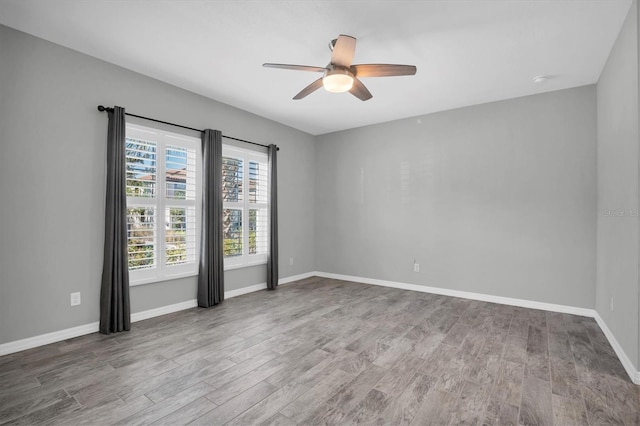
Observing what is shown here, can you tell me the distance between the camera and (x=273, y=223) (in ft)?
17.0

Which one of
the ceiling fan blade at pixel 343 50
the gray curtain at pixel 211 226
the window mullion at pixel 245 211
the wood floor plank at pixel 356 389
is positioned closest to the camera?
the wood floor plank at pixel 356 389

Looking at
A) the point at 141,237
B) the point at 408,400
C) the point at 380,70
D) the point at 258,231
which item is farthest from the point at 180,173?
the point at 408,400

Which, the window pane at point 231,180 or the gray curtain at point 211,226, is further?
the window pane at point 231,180

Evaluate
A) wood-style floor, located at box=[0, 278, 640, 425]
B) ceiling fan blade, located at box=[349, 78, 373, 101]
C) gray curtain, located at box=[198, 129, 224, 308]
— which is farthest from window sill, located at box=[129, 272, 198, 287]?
ceiling fan blade, located at box=[349, 78, 373, 101]

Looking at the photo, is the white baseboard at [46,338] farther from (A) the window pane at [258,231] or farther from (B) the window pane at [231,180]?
(A) the window pane at [258,231]

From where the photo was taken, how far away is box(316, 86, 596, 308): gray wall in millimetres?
3908

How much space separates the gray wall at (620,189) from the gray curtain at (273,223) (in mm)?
4136

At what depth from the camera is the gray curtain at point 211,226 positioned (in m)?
4.12

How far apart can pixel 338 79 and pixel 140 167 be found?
2.47 metres

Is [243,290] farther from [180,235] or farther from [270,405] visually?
[270,405]

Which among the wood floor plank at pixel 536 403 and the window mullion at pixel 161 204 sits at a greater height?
the window mullion at pixel 161 204

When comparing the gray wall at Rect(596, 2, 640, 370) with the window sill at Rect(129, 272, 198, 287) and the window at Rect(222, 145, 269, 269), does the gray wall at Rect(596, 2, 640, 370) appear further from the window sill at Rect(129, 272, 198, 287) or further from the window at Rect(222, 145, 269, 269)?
the window sill at Rect(129, 272, 198, 287)

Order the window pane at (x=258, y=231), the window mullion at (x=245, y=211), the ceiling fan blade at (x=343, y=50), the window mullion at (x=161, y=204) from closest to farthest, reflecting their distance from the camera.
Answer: the ceiling fan blade at (x=343, y=50)
the window mullion at (x=161, y=204)
the window mullion at (x=245, y=211)
the window pane at (x=258, y=231)

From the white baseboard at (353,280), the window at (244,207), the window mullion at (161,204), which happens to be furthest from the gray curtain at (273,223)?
the window mullion at (161,204)
